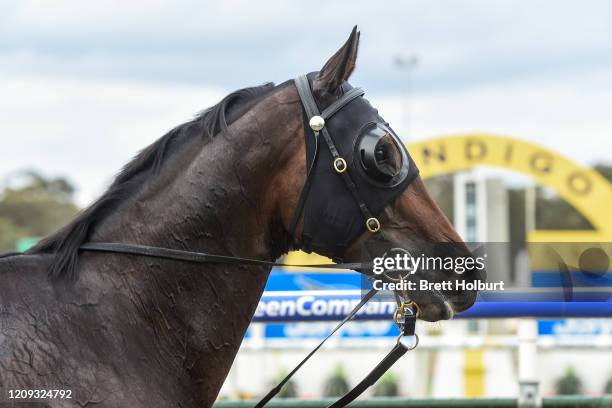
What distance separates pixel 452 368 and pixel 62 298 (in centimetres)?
1121

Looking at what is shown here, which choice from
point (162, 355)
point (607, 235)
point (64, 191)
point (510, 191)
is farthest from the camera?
point (510, 191)

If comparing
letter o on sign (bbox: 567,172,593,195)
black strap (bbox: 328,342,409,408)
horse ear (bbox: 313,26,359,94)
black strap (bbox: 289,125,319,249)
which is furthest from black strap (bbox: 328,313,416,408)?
letter o on sign (bbox: 567,172,593,195)

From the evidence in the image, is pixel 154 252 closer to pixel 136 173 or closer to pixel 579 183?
pixel 136 173

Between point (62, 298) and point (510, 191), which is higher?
point (510, 191)

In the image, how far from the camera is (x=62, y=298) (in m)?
3.36

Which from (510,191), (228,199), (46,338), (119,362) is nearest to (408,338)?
(228,199)

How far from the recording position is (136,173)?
3674mm

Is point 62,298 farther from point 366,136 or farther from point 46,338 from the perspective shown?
point 366,136

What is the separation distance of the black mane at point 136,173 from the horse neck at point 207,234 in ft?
0.14

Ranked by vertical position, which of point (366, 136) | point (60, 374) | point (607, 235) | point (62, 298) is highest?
point (607, 235)

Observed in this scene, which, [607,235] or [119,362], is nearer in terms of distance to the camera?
[119,362]

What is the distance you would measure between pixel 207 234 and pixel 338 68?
2.51ft

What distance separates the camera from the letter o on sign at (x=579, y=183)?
19.0m

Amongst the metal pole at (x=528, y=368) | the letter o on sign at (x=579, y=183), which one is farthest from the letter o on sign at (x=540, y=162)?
the metal pole at (x=528, y=368)
